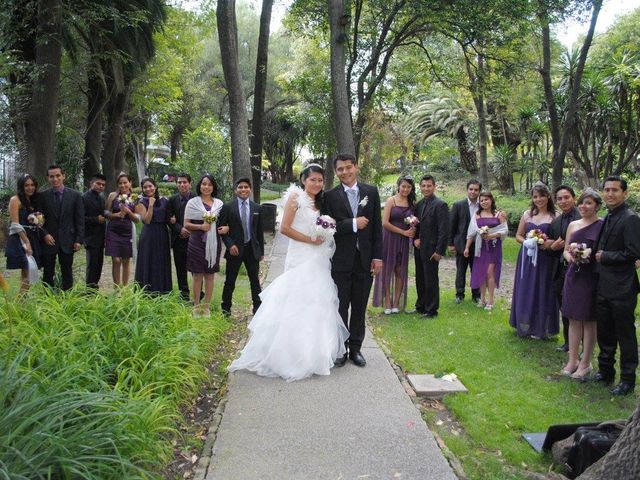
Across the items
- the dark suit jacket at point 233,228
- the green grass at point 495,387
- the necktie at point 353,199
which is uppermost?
the necktie at point 353,199

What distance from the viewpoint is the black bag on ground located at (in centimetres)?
343

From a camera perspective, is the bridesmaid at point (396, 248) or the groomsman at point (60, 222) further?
the bridesmaid at point (396, 248)

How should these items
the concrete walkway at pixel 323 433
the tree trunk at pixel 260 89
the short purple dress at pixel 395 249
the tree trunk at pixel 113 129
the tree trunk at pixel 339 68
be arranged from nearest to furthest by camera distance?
the concrete walkway at pixel 323 433 → the short purple dress at pixel 395 249 → the tree trunk at pixel 339 68 → the tree trunk at pixel 260 89 → the tree trunk at pixel 113 129

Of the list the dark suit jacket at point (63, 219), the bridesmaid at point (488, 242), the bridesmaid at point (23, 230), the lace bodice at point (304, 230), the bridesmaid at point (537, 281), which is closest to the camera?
the lace bodice at point (304, 230)

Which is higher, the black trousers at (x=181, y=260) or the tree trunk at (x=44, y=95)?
the tree trunk at (x=44, y=95)

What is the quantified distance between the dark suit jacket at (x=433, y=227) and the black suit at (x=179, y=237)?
11.9 ft

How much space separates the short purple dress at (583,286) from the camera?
548 cm

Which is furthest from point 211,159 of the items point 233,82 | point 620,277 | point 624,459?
point 624,459

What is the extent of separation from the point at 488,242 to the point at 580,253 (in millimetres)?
3335

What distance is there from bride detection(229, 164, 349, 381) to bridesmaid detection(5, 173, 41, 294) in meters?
3.76

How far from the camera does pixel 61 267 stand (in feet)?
26.6

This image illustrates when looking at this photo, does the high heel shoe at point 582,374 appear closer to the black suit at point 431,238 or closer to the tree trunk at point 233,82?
the black suit at point 431,238

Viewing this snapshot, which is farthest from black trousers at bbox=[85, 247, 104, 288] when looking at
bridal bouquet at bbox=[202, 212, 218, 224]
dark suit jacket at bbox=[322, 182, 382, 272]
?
dark suit jacket at bbox=[322, 182, 382, 272]

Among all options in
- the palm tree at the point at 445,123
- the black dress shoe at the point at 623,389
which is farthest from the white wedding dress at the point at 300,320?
the palm tree at the point at 445,123
